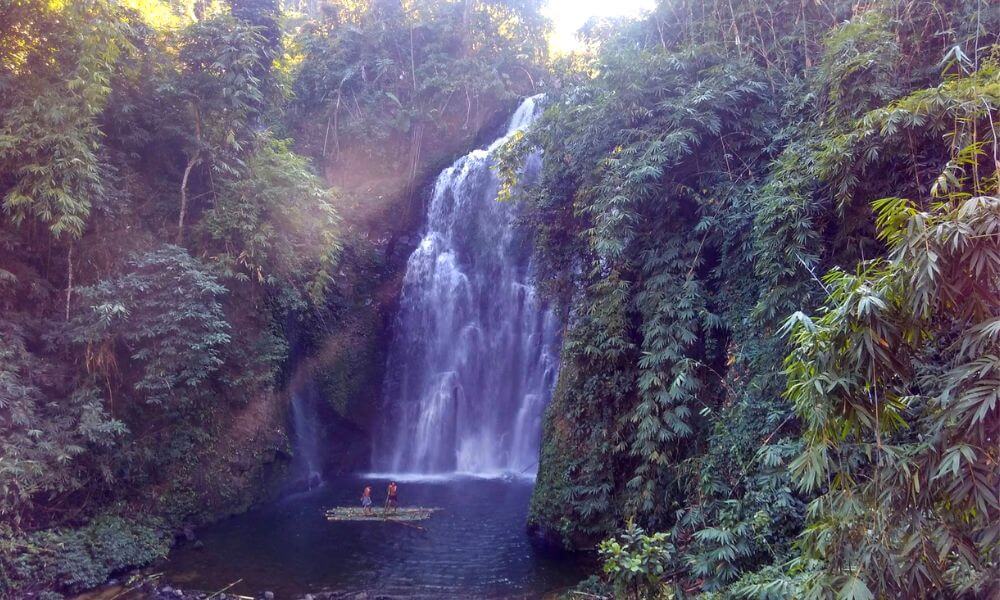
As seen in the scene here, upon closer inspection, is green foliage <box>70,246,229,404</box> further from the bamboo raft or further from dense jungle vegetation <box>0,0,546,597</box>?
the bamboo raft

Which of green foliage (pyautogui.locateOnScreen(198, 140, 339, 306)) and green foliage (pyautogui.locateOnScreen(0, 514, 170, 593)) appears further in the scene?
green foliage (pyautogui.locateOnScreen(198, 140, 339, 306))

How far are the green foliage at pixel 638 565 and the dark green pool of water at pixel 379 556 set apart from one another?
10.8 ft

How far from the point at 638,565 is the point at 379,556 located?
647cm

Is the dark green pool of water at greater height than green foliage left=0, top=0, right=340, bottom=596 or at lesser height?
lesser

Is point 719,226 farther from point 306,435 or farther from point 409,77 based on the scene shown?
point 409,77

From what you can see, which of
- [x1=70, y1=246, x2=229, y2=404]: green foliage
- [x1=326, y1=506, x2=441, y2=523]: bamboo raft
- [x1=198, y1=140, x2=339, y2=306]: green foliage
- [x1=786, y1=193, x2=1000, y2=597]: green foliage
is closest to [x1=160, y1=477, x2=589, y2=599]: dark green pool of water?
[x1=326, y1=506, x2=441, y2=523]: bamboo raft

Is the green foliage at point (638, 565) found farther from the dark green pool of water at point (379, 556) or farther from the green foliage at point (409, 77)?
the green foliage at point (409, 77)

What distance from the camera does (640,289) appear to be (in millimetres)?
11047

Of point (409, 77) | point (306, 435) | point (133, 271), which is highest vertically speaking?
point (409, 77)

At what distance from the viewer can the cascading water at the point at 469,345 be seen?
18.0m

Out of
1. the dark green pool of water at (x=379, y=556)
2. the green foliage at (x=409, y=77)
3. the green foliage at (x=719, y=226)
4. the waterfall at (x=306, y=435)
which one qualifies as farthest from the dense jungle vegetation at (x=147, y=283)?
the green foliage at (x=719, y=226)

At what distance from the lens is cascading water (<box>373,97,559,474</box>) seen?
18.0m

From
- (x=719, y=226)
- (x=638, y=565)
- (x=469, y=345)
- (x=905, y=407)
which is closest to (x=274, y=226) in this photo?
(x=469, y=345)

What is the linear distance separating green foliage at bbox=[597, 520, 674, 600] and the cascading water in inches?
418
